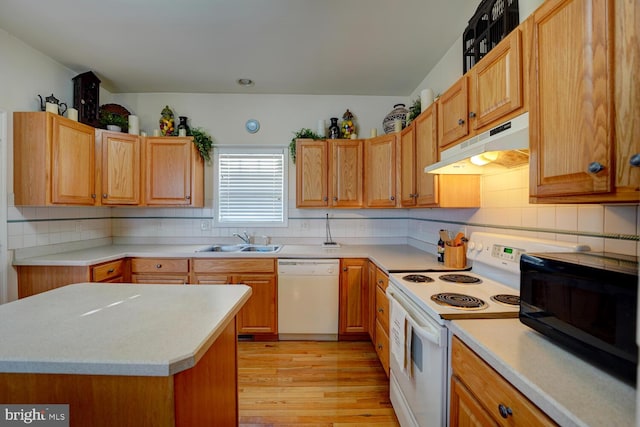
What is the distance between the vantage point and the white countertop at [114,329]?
2.41ft

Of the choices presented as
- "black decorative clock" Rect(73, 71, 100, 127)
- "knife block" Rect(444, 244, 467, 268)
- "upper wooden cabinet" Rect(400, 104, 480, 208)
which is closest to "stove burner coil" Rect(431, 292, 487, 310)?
"knife block" Rect(444, 244, 467, 268)

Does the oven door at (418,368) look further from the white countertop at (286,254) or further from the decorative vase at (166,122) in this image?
the decorative vase at (166,122)

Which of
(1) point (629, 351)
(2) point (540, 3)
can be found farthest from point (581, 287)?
(2) point (540, 3)

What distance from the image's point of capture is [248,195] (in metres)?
3.29

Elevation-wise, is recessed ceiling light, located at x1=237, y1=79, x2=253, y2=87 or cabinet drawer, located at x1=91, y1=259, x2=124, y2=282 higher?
recessed ceiling light, located at x1=237, y1=79, x2=253, y2=87

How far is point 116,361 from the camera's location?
0.73m

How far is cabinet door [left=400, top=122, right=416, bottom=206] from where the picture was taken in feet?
7.78

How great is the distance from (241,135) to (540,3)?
282 cm

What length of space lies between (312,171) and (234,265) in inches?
49.2

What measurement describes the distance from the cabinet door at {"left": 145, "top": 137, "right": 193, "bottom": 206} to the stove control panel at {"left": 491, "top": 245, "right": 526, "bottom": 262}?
2770 millimetres

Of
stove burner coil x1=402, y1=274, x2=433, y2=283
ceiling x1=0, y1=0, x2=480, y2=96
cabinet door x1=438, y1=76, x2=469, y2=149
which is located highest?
ceiling x1=0, y1=0, x2=480, y2=96

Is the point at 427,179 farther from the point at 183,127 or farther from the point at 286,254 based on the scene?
the point at 183,127

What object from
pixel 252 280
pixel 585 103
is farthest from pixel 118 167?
pixel 585 103

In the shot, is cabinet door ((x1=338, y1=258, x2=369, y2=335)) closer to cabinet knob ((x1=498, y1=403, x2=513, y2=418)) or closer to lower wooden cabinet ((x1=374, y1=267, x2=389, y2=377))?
lower wooden cabinet ((x1=374, y1=267, x2=389, y2=377))
